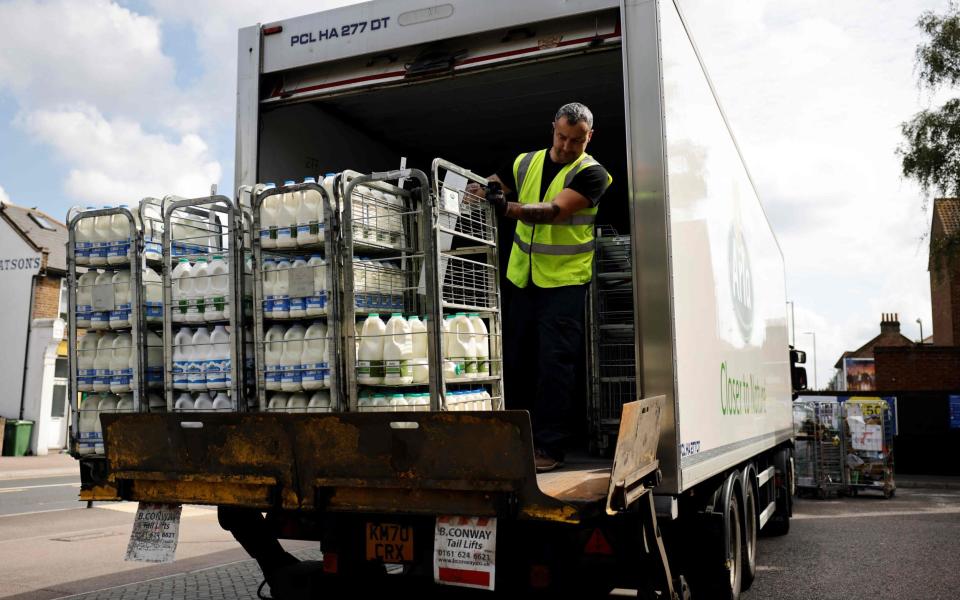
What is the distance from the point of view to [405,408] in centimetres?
396

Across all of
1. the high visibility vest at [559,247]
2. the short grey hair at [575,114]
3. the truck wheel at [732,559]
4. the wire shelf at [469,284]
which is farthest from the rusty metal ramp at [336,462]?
the truck wheel at [732,559]

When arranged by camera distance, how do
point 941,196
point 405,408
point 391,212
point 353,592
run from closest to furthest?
point 405,408, point 391,212, point 353,592, point 941,196

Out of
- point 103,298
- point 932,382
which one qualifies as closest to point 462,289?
point 103,298

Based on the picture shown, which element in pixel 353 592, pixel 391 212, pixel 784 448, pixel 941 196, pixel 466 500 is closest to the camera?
pixel 466 500

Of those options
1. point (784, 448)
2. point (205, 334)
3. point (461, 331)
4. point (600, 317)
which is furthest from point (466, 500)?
point (784, 448)

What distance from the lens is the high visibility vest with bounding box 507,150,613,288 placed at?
4.61m

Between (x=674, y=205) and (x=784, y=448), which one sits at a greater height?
(x=674, y=205)

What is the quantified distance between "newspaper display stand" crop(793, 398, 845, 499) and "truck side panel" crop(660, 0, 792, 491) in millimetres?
8665

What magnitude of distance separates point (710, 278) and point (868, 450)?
1251cm

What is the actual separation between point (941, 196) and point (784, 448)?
15085 mm

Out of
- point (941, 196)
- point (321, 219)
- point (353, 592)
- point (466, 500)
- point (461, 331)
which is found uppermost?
point (941, 196)

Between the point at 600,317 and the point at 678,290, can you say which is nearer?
the point at 678,290

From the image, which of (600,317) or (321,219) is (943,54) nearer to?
(600,317)

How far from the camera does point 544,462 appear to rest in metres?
4.43
